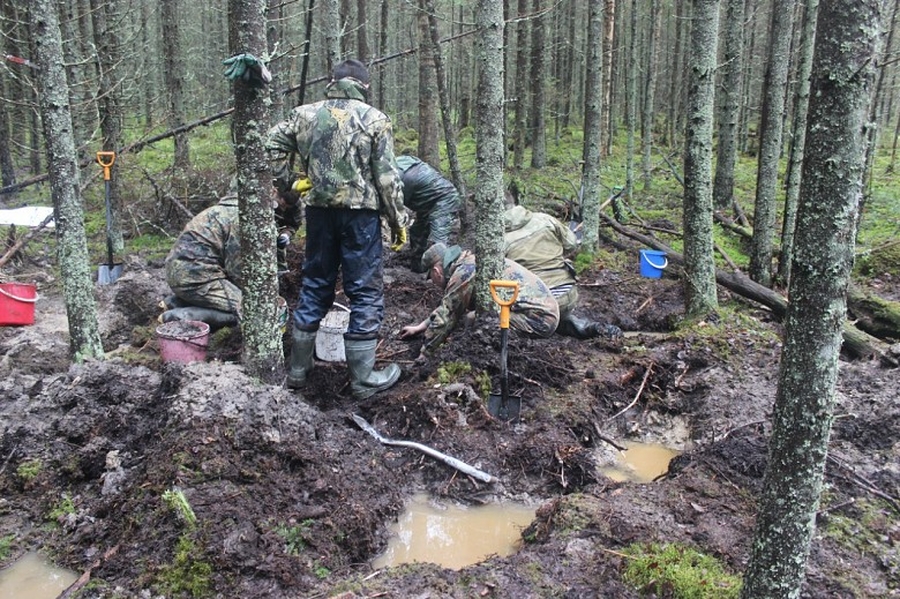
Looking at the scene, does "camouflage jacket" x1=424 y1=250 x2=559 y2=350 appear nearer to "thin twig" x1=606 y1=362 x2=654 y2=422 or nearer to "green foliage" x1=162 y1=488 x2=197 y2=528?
"thin twig" x1=606 y1=362 x2=654 y2=422

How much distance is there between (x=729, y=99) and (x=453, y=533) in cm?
920

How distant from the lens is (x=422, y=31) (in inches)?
453

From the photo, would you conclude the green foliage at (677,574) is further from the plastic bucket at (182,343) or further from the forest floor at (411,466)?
the plastic bucket at (182,343)

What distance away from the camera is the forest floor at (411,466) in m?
3.03

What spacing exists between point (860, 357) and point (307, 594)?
17.0ft

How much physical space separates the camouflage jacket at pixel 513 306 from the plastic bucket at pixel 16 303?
13.4 ft

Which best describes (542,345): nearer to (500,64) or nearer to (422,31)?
(500,64)

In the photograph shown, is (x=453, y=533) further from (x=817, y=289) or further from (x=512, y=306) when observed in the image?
(x=817, y=289)

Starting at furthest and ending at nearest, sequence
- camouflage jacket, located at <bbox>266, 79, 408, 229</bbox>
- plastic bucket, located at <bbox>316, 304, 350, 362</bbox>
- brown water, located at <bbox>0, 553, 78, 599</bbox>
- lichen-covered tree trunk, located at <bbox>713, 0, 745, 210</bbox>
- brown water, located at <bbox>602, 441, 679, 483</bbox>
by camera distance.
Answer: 1. lichen-covered tree trunk, located at <bbox>713, 0, 745, 210</bbox>
2. plastic bucket, located at <bbox>316, 304, 350, 362</bbox>
3. camouflage jacket, located at <bbox>266, 79, 408, 229</bbox>
4. brown water, located at <bbox>602, 441, 679, 483</bbox>
5. brown water, located at <bbox>0, 553, 78, 599</bbox>

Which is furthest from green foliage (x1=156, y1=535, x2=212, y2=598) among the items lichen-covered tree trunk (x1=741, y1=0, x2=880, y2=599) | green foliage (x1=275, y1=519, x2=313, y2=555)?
lichen-covered tree trunk (x1=741, y1=0, x2=880, y2=599)

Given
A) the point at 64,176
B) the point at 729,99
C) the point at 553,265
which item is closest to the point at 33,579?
the point at 64,176

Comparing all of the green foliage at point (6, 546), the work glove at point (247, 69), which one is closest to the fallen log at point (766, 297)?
the work glove at point (247, 69)

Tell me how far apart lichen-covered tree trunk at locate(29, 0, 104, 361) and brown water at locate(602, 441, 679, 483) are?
4058 mm

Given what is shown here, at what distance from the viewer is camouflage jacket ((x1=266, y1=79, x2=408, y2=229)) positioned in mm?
4770
